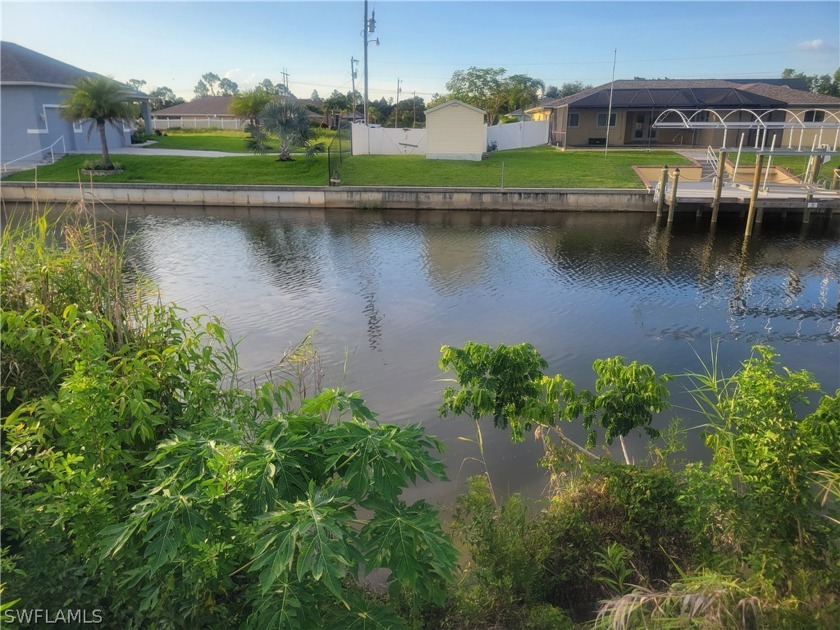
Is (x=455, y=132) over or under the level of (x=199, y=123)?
under

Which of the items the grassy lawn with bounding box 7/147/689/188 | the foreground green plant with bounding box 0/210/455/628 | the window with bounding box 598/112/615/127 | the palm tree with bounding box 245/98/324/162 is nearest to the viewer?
the foreground green plant with bounding box 0/210/455/628

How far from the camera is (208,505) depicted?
2.84 metres

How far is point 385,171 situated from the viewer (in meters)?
31.0

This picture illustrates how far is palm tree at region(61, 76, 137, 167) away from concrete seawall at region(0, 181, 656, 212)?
4.58 metres

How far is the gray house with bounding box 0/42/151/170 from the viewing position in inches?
1304

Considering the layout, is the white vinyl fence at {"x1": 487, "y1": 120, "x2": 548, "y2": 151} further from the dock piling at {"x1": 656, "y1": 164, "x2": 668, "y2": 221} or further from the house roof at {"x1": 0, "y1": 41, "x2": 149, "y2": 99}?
the house roof at {"x1": 0, "y1": 41, "x2": 149, "y2": 99}

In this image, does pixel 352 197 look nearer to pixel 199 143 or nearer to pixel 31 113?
pixel 31 113

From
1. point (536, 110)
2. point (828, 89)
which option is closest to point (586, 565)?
point (536, 110)

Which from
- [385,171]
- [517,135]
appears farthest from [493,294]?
[517,135]

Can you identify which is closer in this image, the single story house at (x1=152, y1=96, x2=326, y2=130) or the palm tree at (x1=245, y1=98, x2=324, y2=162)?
the palm tree at (x1=245, y1=98, x2=324, y2=162)

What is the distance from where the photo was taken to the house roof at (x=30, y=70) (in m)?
33.5

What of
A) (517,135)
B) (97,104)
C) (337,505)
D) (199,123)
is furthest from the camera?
(199,123)

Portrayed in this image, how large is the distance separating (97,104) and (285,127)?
9.55 metres

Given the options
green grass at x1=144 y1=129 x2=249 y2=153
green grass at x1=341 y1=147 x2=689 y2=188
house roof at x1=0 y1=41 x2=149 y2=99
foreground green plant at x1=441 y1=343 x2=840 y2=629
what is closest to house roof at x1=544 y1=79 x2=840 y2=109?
green grass at x1=341 y1=147 x2=689 y2=188
